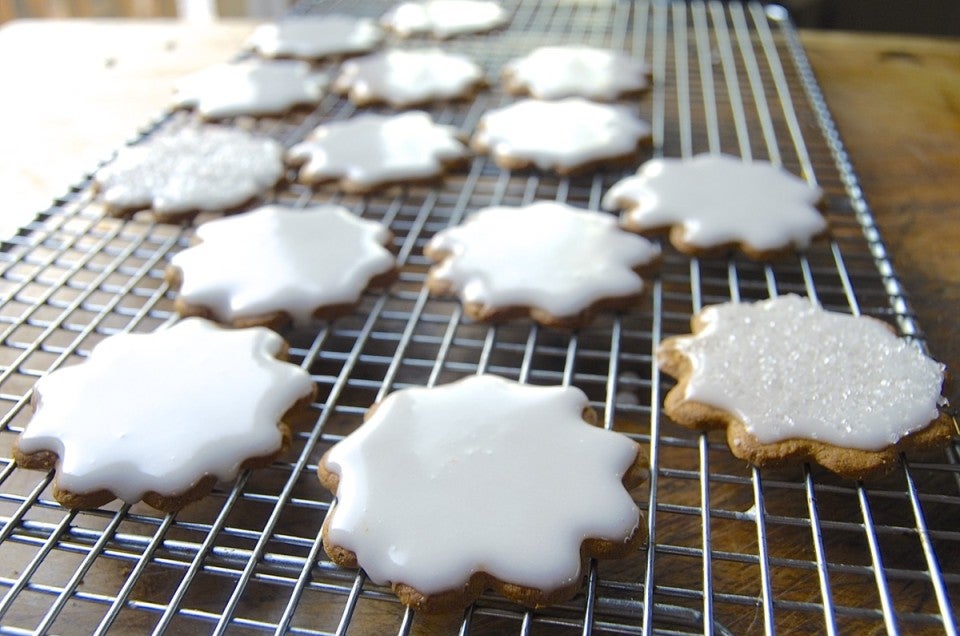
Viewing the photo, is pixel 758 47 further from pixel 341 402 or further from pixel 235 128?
pixel 341 402

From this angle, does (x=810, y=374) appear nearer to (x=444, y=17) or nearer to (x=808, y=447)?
(x=808, y=447)

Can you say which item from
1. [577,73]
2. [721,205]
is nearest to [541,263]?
[721,205]

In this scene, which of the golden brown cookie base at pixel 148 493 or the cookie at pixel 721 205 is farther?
the cookie at pixel 721 205

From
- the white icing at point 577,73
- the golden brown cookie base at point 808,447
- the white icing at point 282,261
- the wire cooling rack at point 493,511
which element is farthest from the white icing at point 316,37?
the golden brown cookie base at point 808,447

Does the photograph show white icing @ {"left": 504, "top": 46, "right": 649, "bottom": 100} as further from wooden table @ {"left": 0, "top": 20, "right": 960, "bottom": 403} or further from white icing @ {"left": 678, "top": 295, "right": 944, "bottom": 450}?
white icing @ {"left": 678, "top": 295, "right": 944, "bottom": 450}

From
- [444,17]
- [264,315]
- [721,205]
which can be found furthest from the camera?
[444,17]

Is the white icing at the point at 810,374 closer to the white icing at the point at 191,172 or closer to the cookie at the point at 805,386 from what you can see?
the cookie at the point at 805,386

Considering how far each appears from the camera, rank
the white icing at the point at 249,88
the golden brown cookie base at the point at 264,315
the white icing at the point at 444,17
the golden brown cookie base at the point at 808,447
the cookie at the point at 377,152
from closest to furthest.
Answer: the golden brown cookie base at the point at 808,447 → the golden brown cookie base at the point at 264,315 → the cookie at the point at 377,152 → the white icing at the point at 249,88 → the white icing at the point at 444,17
